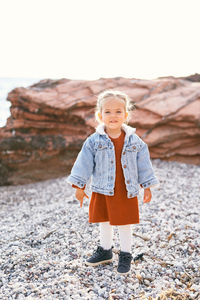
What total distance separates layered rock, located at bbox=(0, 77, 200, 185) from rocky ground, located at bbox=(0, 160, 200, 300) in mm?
2274

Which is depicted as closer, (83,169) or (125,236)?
(83,169)

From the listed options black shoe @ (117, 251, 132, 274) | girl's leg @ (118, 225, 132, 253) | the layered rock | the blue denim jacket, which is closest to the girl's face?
the blue denim jacket

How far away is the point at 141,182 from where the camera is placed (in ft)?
10.6

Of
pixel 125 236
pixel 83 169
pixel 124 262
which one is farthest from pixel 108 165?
pixel 124 262

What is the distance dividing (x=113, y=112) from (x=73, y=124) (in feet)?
17.9

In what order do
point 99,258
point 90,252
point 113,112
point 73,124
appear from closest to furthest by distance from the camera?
point 113,112 → point 99,258 → point 90,252 → point 73,124

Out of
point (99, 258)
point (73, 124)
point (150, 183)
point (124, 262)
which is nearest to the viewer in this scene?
point (150, 183)

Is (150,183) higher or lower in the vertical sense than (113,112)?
lower

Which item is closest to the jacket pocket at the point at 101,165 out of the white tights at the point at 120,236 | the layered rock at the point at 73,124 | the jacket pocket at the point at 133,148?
the jacket pocket at the point at 133,148

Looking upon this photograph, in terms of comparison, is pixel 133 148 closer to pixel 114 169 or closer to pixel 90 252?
pixel 114 169

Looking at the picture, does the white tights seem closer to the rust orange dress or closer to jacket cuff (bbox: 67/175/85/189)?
the rust orange dress

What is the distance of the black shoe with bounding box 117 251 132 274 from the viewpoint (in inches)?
130

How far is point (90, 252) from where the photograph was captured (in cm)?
374

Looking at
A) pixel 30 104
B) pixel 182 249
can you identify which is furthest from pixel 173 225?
pixel 30 104
